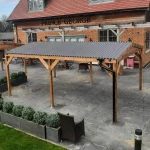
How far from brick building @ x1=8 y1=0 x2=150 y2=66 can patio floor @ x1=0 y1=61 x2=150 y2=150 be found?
3444 millimetres

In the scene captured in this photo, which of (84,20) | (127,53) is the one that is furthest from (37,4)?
(127,53)

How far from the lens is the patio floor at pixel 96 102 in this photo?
24.2 ft

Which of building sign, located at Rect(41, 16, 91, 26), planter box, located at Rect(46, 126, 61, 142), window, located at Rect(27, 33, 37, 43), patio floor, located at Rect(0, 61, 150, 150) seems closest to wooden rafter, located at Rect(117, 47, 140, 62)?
patio floor, located at Rect(0, 61, 150, 150)

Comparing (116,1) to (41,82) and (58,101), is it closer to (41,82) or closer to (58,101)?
(41,82)

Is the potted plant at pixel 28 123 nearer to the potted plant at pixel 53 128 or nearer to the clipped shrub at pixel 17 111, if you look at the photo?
the clipped shrub at pixel 17 111

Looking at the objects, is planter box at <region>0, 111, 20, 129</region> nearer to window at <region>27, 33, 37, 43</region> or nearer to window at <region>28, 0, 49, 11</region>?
window at <region>27, 33, 37, 43</region>

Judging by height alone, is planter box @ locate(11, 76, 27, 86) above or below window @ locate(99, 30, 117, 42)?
below

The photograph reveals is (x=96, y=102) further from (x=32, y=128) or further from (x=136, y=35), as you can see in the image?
(x=136, y=35)

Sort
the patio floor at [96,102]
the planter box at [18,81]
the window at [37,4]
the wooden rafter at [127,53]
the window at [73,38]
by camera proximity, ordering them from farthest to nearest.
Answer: the window at [37,4] < the window at [73,38] < the planter box at [18,81] < the wooden rafter at [127,53] < the patio floor at [96,102]

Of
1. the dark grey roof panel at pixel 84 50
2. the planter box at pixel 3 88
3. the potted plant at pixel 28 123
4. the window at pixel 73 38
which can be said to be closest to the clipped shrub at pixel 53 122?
the potted plant at pixel 28 123

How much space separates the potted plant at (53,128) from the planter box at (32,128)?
0.67 feet

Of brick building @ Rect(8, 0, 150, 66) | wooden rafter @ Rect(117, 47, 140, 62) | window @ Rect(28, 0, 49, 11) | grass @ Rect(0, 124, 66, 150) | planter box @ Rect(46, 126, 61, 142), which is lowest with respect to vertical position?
grass @ Rect(0, 124, 66, 150)

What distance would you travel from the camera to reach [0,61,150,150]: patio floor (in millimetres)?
7370

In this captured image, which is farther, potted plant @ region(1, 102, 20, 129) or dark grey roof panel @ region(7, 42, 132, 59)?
dark grey roof panel @ region(7, 42, 132, 59)
